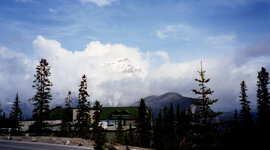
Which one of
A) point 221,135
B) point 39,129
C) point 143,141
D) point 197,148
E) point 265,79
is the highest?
point 265,79

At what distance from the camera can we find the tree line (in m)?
5.98

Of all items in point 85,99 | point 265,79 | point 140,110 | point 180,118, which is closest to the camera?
point 85,99

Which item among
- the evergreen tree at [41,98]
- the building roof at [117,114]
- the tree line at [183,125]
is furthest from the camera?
the building roof at [117,114]

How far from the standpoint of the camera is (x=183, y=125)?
73750mm

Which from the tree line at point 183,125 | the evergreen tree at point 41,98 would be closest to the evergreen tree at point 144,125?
the tree line at point 183,125

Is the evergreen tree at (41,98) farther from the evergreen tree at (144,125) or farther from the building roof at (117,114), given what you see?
the building roof at (117,114)

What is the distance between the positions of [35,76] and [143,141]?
3365cm

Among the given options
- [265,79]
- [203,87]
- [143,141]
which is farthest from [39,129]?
[265,79]

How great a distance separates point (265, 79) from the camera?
1826 inches

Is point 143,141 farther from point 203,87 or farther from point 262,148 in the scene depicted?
point 262,148

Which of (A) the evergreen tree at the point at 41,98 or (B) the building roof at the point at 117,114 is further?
(B) the building roof at the point at 117,114

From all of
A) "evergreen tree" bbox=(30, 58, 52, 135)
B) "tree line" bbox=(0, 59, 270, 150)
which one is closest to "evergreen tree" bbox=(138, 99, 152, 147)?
"tree line" bbox=(0, 59, 270, 150)

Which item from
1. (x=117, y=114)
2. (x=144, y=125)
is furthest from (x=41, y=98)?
(x=117, y=114)

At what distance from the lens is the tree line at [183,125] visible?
235 inches
